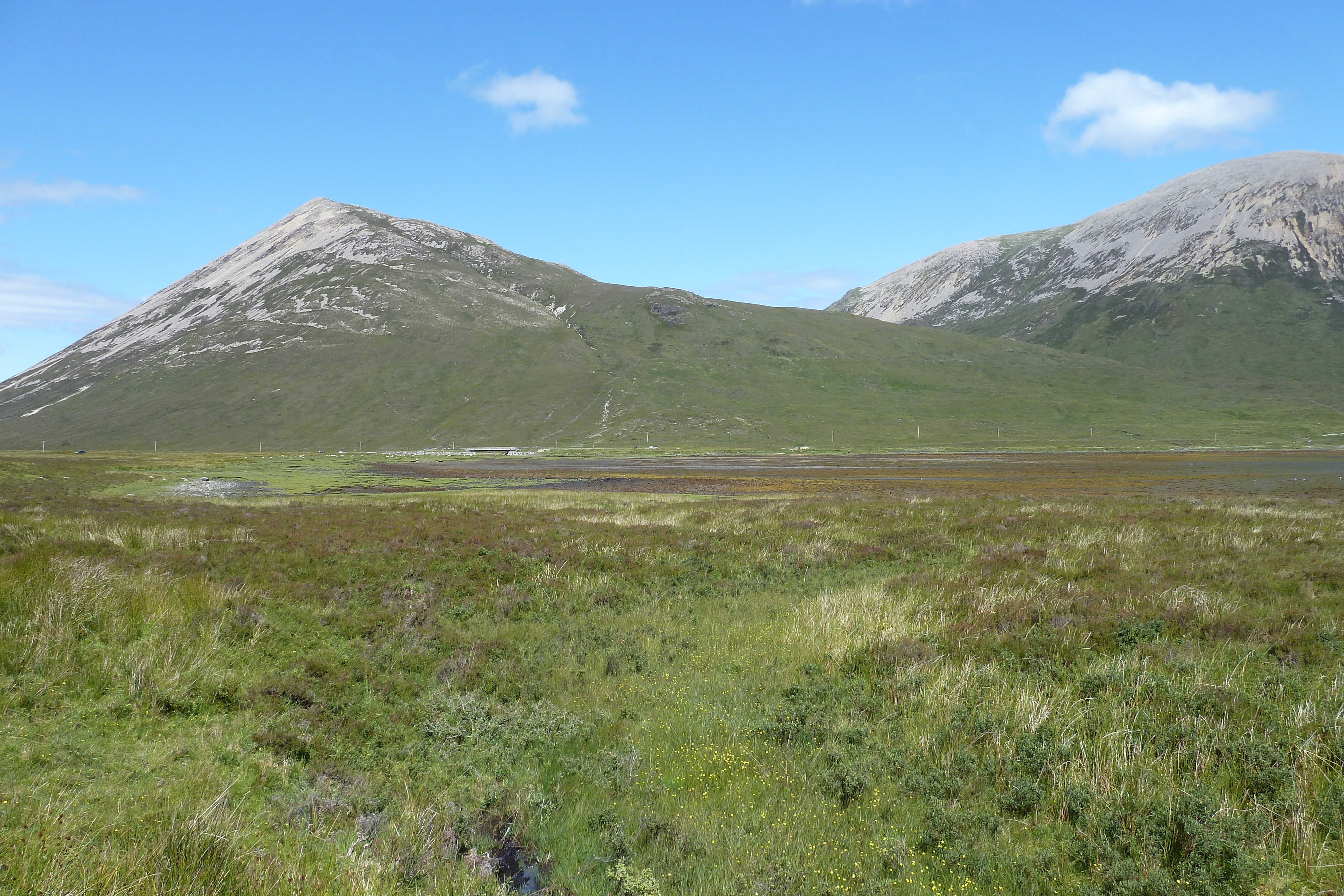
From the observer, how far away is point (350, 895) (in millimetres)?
5344

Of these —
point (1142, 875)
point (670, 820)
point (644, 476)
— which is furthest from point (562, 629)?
point (644, 476)

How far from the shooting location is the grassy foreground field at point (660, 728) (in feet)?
20.3

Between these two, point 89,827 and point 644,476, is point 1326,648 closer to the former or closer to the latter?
point 89,827

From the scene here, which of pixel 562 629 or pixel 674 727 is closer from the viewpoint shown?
pixel 674 727

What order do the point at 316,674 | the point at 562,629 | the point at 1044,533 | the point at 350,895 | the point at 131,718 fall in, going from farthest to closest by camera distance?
1. the point at 1044,533
2. the point at 562,629
3. the point at 316,674
4. the point at 131,718
5. the point at 350,895

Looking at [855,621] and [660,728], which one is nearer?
[660,728]

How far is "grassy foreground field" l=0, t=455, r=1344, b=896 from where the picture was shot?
6191 millimetres

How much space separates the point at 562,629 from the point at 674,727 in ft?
17.6

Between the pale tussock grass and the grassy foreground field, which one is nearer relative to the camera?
the grassy foreground field

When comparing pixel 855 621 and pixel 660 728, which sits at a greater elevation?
pixel 855 621

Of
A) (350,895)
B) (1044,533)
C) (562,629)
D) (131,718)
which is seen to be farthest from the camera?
(1044,533)

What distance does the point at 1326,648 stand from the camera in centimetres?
1082

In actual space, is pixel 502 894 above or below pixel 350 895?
below

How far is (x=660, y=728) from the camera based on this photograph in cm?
959
